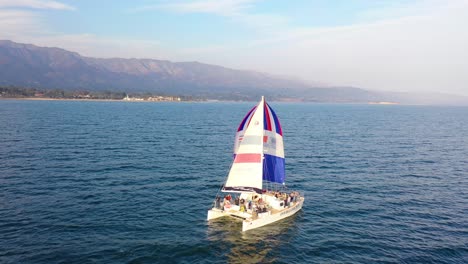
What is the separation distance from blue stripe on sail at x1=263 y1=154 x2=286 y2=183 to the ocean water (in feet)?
17.5

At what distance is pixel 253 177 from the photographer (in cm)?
4453

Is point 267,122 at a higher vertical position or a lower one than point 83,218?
higher

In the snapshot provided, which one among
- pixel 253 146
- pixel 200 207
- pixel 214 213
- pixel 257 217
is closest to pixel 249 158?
pixel 253 146

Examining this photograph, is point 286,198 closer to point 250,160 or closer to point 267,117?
point 250,160

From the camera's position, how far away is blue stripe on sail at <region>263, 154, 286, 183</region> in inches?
1864

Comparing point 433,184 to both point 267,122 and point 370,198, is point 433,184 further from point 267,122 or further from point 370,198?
point 267,122

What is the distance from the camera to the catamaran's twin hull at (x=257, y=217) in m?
39.8

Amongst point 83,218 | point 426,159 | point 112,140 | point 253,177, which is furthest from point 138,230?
point 426,159

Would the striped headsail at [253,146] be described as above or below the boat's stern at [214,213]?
above

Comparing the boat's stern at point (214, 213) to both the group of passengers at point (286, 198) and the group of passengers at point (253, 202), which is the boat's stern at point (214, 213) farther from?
the group of passengers at point (286, 198)

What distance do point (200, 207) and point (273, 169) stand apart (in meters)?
10.6

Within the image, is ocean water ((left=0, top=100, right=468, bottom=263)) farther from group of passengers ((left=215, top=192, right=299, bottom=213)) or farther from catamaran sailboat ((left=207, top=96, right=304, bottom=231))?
group of passengers ((left=215, top=192, right=299, bottom=213))

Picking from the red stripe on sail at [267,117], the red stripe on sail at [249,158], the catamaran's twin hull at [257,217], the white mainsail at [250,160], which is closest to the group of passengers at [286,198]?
the catamaran's twin hull at [257,217]

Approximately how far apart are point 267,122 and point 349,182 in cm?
2138
